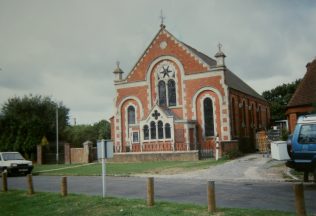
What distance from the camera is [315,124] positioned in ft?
43.2

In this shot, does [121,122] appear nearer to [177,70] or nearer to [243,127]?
[177,70]

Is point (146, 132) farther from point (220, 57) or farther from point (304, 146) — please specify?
point (304, 146)

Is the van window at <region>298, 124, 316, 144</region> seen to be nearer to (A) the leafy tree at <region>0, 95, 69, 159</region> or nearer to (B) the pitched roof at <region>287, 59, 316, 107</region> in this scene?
(B) the pitched roof at <region>287, 59, 316, 107</region>

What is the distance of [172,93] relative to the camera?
36500mm

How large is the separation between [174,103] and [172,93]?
1019mm

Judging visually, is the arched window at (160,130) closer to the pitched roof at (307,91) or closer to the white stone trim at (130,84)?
the white stone trim at (130,84)

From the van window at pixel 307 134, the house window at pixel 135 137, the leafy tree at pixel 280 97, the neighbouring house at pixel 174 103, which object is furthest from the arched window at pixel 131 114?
the leafy tree at pixel 280 97

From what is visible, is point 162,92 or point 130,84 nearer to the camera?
point 162,92

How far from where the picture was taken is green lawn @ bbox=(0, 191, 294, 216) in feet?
29.6

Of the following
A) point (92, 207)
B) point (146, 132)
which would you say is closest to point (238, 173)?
point (92, 207)

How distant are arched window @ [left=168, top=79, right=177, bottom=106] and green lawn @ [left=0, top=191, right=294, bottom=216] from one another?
2321 cm

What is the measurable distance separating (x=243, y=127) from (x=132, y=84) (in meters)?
12.0

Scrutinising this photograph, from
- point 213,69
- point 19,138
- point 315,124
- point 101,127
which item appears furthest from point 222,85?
point 101,127

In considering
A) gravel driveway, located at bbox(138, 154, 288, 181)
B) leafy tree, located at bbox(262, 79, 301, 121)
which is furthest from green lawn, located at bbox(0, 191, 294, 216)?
leafy tree, located at bbox(262, 79, 301, 121)
